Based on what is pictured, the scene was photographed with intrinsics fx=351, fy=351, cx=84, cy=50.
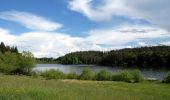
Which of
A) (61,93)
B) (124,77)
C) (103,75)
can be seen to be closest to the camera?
(61,93)

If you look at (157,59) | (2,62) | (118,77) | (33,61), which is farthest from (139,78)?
(157,59)

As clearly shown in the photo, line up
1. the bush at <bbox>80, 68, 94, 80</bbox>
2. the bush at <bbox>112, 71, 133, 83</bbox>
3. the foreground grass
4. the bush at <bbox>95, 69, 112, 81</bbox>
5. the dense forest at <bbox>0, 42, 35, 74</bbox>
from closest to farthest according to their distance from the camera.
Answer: the foreground grass
the bush at <bbox>112, 71, 133, 83</bbox>
the bush at <bbox>95, 69, 112, 81</bbox>
the bush at <bbox>80, 68, 94, 80</bbox>
the dense forest at <bbox>0, 42, 35, 74</bbox>

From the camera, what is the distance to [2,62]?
102188 mm

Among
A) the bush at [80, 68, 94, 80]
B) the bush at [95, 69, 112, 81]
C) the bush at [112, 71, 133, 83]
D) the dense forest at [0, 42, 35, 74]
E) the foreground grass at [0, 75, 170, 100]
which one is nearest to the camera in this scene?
the foreground grass at [0, 75, 170, 100]

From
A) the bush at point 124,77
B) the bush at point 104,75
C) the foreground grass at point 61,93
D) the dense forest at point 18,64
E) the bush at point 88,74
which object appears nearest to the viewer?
the foreground grass at point 61,93

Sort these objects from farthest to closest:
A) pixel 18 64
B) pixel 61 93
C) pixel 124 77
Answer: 1. pixel 18 64
2. pixel 124 77
3. pixel 61 93

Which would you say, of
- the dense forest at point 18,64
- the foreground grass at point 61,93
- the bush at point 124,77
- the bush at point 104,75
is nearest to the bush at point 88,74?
the bush at point 104,75

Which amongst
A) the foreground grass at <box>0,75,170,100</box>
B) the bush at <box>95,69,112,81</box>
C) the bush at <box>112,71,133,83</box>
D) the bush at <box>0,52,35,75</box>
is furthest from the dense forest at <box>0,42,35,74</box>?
the foreground grass at <box>0,75,170,100</box>

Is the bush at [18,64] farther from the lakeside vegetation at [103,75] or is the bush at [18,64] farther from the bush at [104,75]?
the bush at [104,75]

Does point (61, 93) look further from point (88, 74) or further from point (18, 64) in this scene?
point (18, 64)

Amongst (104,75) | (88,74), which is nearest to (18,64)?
(88,74)

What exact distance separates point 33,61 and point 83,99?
81.0 metres

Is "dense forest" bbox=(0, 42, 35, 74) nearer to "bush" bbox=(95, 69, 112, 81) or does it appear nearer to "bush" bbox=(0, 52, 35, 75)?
"bush" bbox=(0, 52, 35, 75)

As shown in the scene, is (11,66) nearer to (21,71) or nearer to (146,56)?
(21,71)
